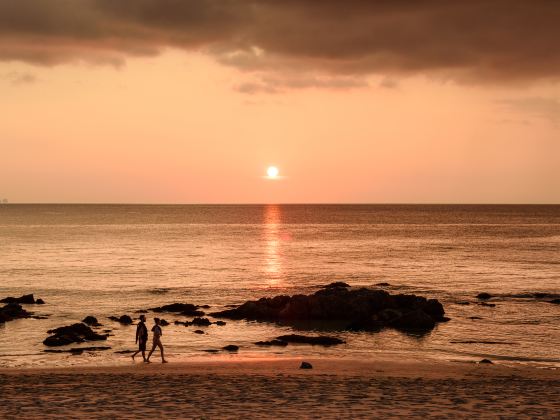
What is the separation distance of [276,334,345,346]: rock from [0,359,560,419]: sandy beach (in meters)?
8.06

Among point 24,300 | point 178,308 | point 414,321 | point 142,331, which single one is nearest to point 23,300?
point 24,300

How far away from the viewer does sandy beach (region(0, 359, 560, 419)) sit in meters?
19.0

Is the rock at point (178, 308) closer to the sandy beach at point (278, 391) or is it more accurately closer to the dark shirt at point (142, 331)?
the dark shirt at point (142, 331)

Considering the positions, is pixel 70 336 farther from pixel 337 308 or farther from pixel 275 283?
pixel 275 283

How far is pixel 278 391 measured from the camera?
22875 millimetres

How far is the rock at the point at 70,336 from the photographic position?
128 feet

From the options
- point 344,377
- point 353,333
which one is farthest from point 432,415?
point 353,333

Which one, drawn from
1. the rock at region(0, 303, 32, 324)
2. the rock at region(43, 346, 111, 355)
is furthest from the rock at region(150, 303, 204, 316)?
the rock at region(43, 346, 111, 355)

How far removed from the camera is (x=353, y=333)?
44.7 m

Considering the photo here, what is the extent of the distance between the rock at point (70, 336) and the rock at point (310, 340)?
12.7 metres

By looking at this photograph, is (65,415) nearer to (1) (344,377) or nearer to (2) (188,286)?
(1) (344,377)

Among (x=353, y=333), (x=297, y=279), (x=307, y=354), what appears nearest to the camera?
(x=307, y=354)

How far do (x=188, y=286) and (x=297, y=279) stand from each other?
1568cm

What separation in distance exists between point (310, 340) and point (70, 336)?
54.1 ft
